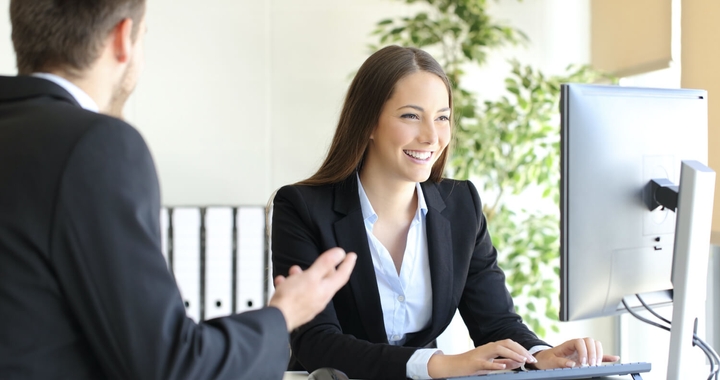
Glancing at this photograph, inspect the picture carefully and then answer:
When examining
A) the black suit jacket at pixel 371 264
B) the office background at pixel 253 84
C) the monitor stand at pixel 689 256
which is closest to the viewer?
the monitor stand at pixel 689 256

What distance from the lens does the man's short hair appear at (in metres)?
0.97

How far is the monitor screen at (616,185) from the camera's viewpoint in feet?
4.73

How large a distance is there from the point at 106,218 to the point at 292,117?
291 cm

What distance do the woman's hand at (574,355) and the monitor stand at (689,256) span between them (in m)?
0.13

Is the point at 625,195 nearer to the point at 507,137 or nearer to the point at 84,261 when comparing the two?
the point at 84,261

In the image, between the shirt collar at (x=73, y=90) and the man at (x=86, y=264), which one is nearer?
the man at (x=86, y=264)

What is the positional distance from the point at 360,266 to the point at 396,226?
187 mm

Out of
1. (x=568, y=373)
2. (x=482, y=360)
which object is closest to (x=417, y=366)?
(x=482, y=360)

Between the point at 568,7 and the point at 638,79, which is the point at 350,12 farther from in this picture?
the point at 638,79

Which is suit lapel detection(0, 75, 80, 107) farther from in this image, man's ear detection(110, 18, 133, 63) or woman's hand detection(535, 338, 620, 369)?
woman's hand detection(535, 338, 620, 369)

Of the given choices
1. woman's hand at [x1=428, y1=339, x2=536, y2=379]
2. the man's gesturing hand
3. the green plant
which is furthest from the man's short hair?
the green plant

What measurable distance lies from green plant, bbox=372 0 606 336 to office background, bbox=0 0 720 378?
37 centimetres

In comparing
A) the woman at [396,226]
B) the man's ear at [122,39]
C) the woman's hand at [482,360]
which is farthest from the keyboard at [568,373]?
the man's ear at [122,39]

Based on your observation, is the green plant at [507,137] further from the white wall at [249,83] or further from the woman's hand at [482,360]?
the woman's hand at [482,360]
